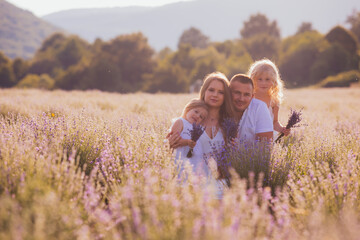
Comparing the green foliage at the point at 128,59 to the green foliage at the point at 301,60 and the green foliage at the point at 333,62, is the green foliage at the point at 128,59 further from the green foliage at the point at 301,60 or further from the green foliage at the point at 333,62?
the green foliage at the point at 333,62

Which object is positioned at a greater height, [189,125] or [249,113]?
[249,113]

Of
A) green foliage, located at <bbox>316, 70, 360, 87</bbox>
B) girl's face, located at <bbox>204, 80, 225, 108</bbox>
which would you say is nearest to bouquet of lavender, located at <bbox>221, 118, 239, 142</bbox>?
girl's face, located at <bbox>204, 80, 225, 108</bbox>

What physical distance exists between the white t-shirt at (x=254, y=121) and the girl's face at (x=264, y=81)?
86 centimetres

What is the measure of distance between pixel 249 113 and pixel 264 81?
1033mm

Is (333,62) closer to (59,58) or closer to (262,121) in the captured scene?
(262,121)

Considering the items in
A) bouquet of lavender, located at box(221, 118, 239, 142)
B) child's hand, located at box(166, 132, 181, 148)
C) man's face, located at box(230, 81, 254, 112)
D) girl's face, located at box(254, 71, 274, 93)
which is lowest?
child's hand, located at box(166, 132, 181, 148)

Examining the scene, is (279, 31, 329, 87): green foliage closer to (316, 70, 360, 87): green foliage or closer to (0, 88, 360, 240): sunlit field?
(316, 70, 360, 87): green foliage

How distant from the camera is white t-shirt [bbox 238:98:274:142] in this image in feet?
11.1

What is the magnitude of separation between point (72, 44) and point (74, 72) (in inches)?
594

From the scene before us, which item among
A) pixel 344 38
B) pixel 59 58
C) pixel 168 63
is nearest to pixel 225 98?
pixel 168 63

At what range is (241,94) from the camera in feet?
11.9

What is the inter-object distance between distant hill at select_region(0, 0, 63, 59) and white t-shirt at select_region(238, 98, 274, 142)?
3834 inches

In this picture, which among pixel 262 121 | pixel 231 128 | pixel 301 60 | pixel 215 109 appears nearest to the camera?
pixel 231 128

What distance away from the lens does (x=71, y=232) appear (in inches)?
64.7
